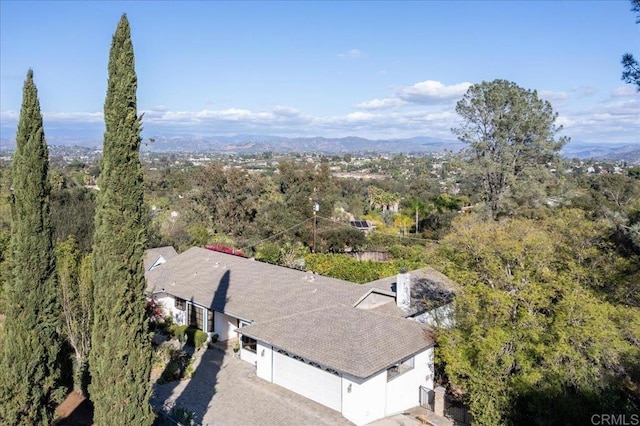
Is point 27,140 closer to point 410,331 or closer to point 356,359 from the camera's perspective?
point 356,359

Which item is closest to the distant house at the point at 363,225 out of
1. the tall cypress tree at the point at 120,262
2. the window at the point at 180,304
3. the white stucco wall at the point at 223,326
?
the window at the point at 180,304

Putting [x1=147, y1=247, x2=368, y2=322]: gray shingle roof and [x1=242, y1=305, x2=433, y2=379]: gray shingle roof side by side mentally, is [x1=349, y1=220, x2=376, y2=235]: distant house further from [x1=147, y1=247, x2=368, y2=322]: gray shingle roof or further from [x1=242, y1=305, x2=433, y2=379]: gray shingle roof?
[x1=242, y1=305, x2=433, y2=379]: gray shingle roof

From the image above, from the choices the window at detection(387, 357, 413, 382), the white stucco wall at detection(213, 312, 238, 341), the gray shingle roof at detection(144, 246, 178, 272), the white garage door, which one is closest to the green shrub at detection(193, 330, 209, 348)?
the white stucco wall at detection(213, 312, 238, 341)

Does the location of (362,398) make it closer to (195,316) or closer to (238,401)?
(238,401)

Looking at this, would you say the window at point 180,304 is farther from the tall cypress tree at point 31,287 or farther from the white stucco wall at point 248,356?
the tall cypress tree at point 31,287

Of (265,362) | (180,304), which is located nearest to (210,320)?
(180,304)

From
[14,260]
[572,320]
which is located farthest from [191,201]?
[572,320]

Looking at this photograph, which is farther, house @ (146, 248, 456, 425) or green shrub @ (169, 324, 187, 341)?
green shrub @ (169, 324, 187, 341)
